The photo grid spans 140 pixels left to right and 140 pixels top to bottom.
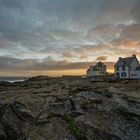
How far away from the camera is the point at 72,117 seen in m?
14.9

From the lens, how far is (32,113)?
1532 cm

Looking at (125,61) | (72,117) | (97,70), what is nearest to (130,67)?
(125,61)

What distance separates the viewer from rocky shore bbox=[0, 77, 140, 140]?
43.8 feet

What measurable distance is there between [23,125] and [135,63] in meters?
70.1

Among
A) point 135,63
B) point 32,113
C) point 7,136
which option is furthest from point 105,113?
point 135,63

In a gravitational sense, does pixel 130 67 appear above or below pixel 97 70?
above

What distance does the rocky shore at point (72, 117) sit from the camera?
1334 centimetres

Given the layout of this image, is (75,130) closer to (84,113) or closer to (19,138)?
(84,113)

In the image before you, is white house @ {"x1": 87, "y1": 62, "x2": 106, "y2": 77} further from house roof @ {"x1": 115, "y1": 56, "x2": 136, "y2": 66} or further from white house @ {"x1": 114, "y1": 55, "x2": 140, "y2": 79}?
white house @ {"x1": 114, "y1": 55, "x2": 140, "y2": 79}

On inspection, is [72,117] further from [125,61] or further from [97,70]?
[97,70]

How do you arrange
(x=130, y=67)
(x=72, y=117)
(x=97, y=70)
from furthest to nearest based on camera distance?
(x=97, y=70) < (x=130, y=67) < (x=72, y=117)

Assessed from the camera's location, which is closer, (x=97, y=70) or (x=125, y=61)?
(x=125, y=61)

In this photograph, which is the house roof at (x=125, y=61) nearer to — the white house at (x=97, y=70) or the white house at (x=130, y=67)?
the white house at (x=130, y=67)

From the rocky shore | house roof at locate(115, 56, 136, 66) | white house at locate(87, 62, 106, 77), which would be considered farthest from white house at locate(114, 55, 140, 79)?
the rocky shore
